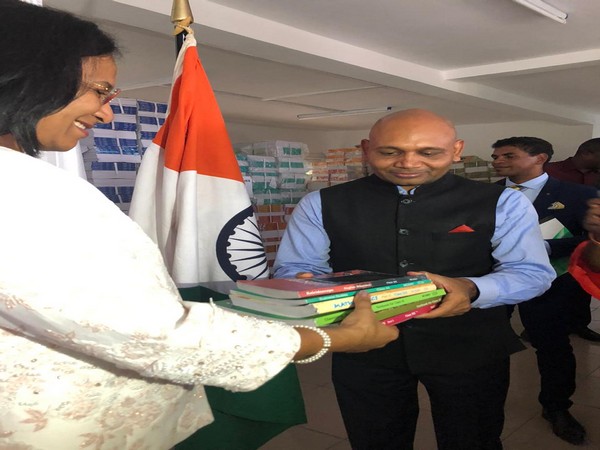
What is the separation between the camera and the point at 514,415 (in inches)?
125

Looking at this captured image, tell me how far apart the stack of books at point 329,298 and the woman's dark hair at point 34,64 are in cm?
53

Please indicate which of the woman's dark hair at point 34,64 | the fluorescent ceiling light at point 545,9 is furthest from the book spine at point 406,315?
the fluorescent ceiling light at point 545,9

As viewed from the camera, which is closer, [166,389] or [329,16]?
[166,389]

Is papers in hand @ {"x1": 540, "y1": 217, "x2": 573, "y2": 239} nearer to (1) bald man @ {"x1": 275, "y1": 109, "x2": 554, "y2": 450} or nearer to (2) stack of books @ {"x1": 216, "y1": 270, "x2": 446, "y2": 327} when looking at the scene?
(1) bald man @ {"x1": 275, "y1": 109, "x2": 554, "y2": 450}

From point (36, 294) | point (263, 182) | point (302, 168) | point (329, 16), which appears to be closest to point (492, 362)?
point (36, 294)

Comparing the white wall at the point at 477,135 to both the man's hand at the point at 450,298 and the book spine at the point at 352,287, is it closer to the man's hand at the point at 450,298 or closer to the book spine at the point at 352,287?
the man's hand at the point at 450,298

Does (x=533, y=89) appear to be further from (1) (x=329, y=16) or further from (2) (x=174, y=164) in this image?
(2) (x=174, y=164)

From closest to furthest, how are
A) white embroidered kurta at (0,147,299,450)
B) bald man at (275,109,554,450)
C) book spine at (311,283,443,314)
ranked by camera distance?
white embroidered kurta at (0,147,299,450) → book spine at (311,283,443,314) → bald man at (275,109,554,450)

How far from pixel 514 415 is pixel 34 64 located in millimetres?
3136

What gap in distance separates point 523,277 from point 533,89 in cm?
740

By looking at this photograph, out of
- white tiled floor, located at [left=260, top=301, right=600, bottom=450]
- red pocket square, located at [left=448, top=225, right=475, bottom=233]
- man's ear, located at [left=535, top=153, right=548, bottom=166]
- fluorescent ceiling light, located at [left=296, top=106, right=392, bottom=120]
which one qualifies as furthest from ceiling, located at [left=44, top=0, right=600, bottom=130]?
white tiled floor, located at [left=260, top=301, right=600, bottom=450]

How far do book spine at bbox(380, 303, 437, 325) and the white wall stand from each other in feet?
31.5

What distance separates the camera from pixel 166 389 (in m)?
1.05

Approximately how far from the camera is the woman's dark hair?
2.87 feet
